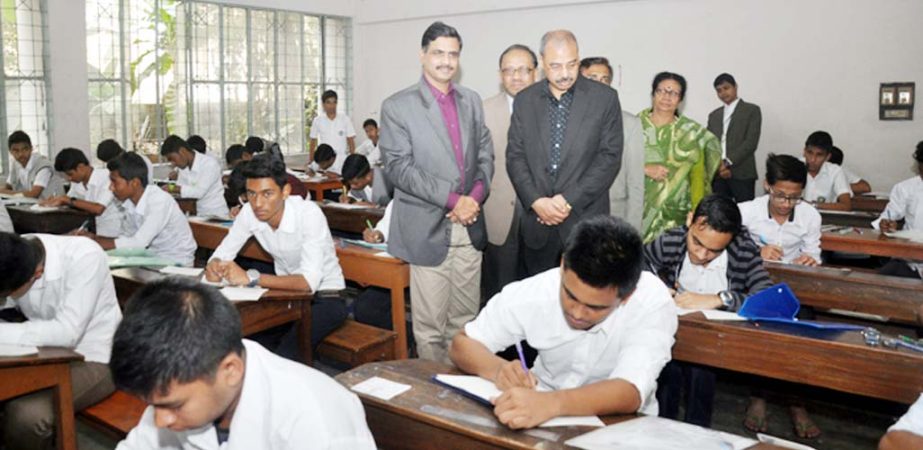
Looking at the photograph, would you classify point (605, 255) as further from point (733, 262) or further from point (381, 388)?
point (733, 262)

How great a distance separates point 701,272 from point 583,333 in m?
1.07

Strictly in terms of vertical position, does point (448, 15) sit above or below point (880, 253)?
above

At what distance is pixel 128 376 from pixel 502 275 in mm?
2469

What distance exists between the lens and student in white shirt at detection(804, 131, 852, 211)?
19.9 feet

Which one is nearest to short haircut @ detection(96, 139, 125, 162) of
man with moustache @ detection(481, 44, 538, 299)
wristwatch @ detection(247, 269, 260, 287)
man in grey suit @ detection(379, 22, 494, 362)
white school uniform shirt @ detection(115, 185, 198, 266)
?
Result: white school uniform shirt @ detection(115, 185, 198, 266)

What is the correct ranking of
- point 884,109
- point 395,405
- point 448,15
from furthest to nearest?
point 448,15
point 884,109
point 395,405

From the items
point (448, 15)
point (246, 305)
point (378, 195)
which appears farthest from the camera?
point (448, 15)

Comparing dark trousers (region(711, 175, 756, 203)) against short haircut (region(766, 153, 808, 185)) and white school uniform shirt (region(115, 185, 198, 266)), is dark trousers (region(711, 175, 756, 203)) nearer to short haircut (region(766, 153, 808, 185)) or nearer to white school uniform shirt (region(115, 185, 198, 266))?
short haircut (region(766, 153, 808, 185))

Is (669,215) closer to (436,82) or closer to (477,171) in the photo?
(477,171)

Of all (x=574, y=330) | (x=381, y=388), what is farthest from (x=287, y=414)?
(x=574, y=330)

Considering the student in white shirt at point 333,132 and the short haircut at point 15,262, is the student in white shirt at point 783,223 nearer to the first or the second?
the short haircut at point 15,262

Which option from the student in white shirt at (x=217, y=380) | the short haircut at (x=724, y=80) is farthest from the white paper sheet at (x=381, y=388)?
the short haircut at (x=724, y=80)

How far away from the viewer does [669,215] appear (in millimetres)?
3975

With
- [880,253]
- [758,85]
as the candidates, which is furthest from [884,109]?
[880,253]
